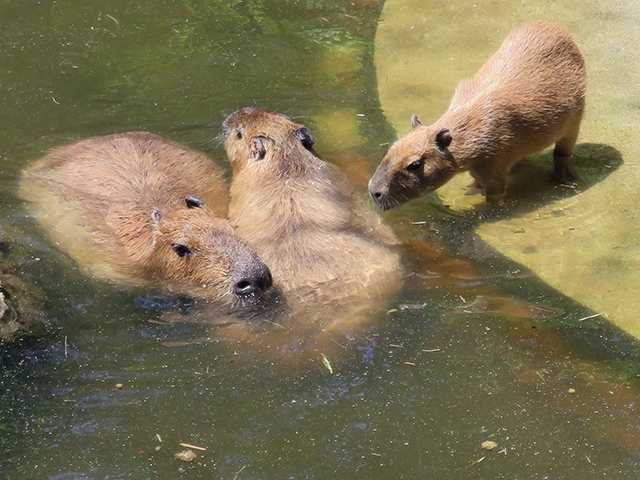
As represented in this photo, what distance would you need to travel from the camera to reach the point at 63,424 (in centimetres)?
412

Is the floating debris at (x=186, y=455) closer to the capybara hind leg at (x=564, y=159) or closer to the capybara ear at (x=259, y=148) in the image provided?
the capybara ear at (x=259, y=148)

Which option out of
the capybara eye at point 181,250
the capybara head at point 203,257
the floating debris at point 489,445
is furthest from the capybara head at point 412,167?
the floating debris at point 489,445

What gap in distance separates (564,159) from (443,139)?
42.9 inches

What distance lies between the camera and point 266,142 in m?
6.34

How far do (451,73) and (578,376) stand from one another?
3803 mm

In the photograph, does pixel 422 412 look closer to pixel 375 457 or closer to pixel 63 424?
pixel 375 457

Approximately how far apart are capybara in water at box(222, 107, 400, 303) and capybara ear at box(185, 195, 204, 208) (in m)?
0.31

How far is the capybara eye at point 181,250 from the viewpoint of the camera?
554 cm

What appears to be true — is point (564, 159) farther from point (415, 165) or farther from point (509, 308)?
point (509, 308)

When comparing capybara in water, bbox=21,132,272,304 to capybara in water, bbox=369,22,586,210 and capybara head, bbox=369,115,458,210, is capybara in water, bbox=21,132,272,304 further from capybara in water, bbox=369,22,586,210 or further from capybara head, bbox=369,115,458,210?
capybara in water, bbox=369,22,586,210

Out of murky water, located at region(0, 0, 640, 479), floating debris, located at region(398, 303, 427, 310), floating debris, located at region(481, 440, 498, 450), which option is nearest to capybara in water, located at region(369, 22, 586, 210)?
murky water, located at region(0, 0, 640, 479)

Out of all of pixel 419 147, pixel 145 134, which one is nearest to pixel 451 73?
pixel 419 147

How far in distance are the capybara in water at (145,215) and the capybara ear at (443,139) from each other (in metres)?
1.50

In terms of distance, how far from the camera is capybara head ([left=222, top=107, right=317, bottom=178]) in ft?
20.5
